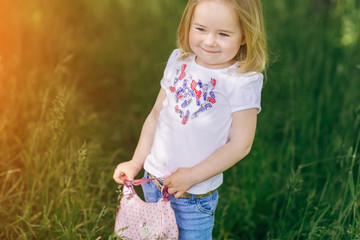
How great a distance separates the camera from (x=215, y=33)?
1.52 meters

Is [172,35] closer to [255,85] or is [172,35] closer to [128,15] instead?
[128,15]

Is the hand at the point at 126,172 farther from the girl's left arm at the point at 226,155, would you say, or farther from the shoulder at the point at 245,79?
the shoulder at the point at 245,79

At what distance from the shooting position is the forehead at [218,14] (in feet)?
4.86

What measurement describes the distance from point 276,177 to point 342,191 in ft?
1.17

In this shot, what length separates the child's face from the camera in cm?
149

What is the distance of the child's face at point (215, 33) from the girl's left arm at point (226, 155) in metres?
0.21

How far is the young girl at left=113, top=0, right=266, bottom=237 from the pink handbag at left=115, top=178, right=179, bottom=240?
72 mm

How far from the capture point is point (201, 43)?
5.12 ft

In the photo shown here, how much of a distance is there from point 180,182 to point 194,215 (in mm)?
173

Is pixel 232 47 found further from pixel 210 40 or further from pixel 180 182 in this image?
pixel 180 182

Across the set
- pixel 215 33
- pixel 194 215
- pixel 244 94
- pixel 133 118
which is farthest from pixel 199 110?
pixel 133 118

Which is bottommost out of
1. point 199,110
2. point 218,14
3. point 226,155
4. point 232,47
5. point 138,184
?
point 138,184

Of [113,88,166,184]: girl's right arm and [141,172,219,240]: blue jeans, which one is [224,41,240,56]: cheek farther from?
[141,172,219,240]: blue jeans

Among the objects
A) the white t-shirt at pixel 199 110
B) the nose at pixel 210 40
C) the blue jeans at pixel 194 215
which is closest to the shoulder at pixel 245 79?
the white t-shirt at pixel 199 110
